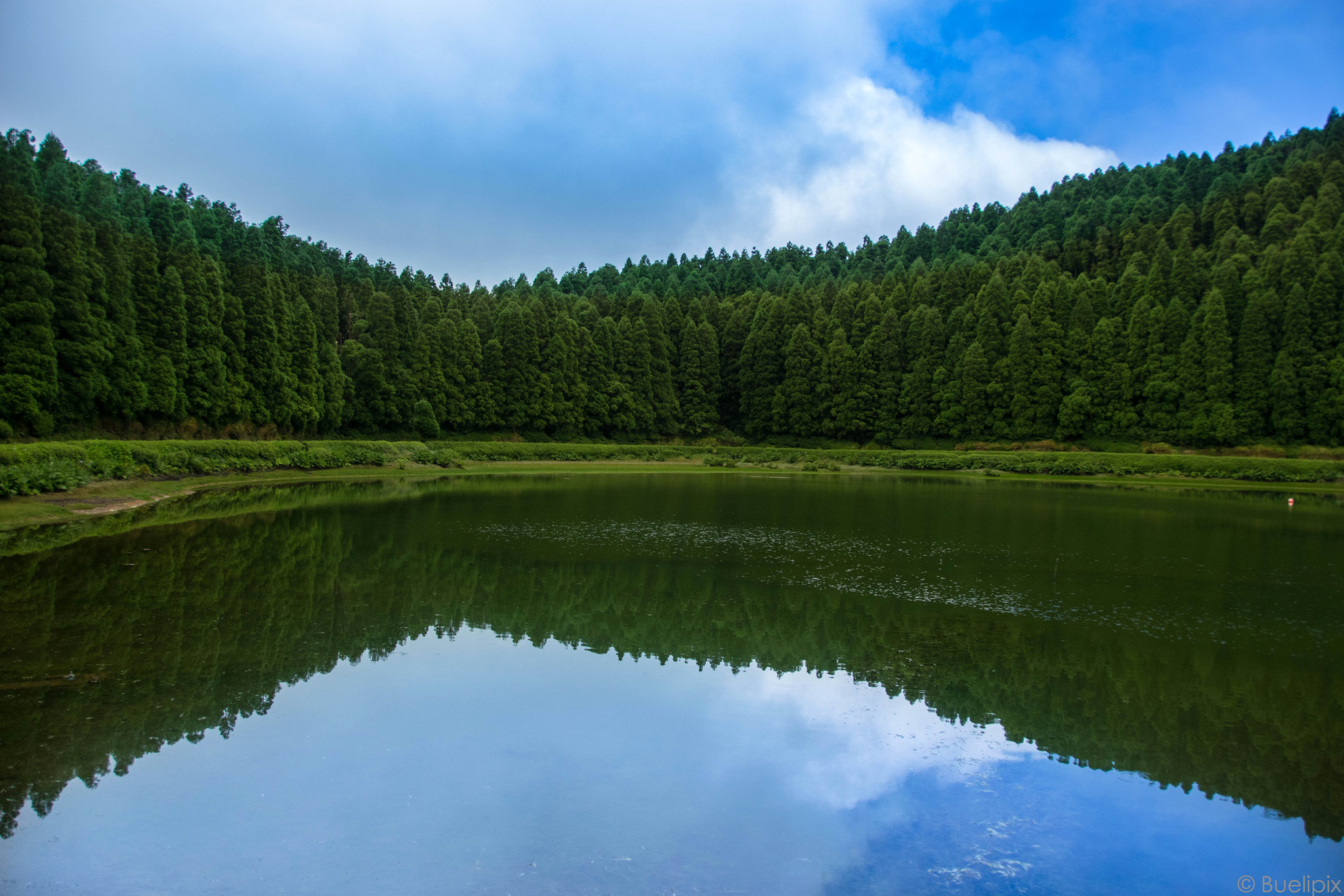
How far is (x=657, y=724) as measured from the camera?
23.5 feet

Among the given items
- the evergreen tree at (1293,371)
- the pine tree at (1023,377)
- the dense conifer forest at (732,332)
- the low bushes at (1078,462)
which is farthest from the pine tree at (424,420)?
the evergreen tree at (1293,371)

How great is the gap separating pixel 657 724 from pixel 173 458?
26.7 metres

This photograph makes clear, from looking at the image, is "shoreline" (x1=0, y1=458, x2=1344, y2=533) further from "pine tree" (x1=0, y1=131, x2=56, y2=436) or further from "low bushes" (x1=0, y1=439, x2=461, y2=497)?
"pine tree" (x1=0, y1=131, x2=56, y2=436)

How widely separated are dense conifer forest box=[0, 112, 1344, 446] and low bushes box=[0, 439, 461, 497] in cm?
690

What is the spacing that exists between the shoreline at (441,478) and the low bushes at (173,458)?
0.29m

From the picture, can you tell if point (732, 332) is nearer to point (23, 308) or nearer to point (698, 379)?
point (698, 379)

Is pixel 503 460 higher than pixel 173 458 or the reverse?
the reverse

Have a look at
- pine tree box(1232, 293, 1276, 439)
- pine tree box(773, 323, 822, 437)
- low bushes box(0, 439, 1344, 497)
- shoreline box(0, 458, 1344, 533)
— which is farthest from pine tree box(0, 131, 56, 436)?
pine tree box(1232, 293, 1276, 439)

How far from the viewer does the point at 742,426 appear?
7175 centimetres

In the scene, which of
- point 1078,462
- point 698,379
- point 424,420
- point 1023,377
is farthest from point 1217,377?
point 424,420

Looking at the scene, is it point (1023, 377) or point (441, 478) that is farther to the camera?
point (1023, 377)

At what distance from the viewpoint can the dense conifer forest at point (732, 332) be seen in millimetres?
35594

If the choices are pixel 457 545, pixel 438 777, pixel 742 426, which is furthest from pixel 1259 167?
pixel 438 777

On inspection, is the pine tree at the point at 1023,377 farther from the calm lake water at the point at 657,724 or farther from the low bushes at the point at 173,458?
the calm lake water at the point at 657,724
